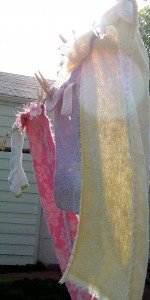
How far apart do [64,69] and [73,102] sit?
20 centimetres

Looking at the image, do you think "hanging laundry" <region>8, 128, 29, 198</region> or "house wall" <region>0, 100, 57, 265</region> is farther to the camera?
"house wall" <region>0, 100, 57, 265</region>

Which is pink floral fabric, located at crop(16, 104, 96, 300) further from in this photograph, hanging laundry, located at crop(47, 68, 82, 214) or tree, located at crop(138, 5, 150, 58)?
tree, located at crop(138, 5, 150, 58)

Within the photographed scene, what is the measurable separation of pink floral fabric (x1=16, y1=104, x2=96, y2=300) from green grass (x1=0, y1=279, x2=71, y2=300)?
250cm

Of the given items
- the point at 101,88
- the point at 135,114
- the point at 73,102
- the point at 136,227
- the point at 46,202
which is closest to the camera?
the point at 136,227

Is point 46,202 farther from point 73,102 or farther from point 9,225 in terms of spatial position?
point 9,225

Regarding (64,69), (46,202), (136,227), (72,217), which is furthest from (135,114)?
(46,202)

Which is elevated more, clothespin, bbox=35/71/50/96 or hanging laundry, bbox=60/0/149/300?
clothespin, bbox=35/71/50/96

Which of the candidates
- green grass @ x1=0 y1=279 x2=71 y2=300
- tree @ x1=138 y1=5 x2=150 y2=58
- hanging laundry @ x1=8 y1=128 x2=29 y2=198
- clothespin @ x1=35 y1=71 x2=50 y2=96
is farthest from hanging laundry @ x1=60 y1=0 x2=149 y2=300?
tree @ x1=138 y1=5 x2=150 y2=58

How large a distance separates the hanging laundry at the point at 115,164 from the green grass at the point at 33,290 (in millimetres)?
3329

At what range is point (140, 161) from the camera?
139 centimetres

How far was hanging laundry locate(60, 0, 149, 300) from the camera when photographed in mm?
1354

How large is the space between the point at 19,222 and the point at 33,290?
5.20 feet

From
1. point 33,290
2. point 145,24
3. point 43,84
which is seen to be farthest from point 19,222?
point 43,84

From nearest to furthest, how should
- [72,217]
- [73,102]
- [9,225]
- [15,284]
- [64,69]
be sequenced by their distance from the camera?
[73,102] < [64,69] < [72,217] < [15,284] < [9,225]
